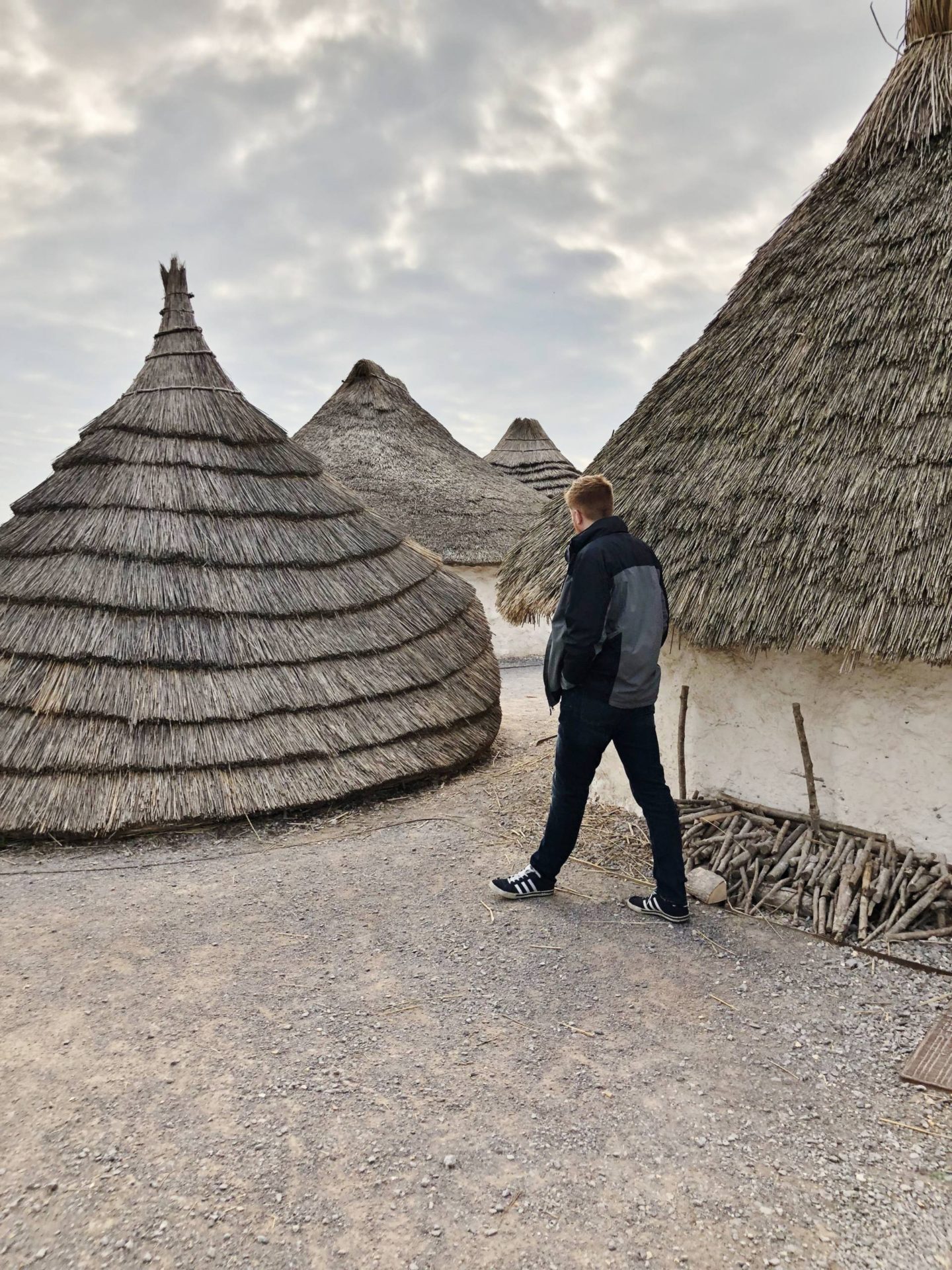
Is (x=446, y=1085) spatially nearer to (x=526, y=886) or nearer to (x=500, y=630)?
(x=526, y=886)

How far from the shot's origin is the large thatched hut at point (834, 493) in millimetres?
4117

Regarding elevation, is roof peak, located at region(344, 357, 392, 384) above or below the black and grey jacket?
above

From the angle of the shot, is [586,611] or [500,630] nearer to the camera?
[586,611]

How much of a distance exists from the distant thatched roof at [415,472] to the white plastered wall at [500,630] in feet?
1.00

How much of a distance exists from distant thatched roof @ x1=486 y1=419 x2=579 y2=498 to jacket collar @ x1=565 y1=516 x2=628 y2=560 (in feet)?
49.8

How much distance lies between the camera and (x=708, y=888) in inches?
168

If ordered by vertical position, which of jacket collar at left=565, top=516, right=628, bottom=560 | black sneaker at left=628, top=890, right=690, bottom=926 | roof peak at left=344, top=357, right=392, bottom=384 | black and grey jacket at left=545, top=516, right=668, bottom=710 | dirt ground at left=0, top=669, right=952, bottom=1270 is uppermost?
roof peak at left=344, top=357, right=392, bottom=384

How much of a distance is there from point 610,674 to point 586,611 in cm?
32

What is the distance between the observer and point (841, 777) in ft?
14.6

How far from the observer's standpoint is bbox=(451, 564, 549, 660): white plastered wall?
527 inches

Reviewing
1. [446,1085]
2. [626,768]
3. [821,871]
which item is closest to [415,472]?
[626,768]

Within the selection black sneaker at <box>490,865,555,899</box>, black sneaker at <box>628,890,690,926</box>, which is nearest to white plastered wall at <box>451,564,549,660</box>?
black sneaker at <box>490,865,555,899</box>

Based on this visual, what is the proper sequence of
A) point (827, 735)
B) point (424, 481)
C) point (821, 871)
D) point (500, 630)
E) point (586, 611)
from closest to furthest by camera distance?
point (586, 611) < point (821, 871) < point (827, 735) < point (500, 630) < point (424, 481)

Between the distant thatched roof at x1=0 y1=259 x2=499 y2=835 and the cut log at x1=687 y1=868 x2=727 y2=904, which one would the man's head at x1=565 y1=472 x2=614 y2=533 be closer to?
the cut log at x1=687 y1=868 x2=727 y2=904
